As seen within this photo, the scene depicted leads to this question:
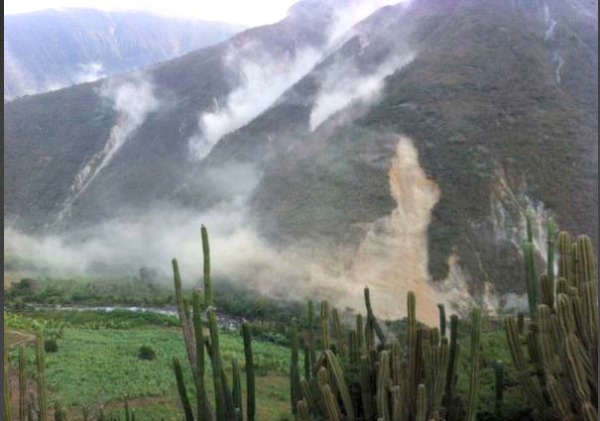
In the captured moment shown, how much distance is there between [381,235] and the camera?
14680 millimetres

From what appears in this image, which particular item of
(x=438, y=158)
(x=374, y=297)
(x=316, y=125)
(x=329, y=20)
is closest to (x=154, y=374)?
(x=374, y=297)

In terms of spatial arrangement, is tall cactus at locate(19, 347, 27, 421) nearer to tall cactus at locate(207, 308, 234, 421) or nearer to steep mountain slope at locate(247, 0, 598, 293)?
tall cactus at locate(207, 308, 234, 421)

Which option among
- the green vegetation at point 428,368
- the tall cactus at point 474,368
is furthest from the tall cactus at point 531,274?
the tall cactus at point 474,368

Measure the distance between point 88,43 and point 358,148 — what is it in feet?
72.3

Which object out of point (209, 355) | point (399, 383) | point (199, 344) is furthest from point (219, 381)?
point (399, 383)

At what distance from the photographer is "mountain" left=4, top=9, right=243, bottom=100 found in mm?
29031

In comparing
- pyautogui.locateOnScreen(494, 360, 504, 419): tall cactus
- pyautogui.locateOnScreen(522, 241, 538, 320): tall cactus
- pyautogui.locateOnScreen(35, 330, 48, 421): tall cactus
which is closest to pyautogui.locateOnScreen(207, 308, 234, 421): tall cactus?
pyautogui.locateOnScreen(35, 330, 48, 421): tall cactus

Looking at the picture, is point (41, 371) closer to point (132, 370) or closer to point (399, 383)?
point (399, 383)

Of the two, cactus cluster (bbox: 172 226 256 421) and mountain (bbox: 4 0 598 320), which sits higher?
mountain (bbox: 4 0 598 320)

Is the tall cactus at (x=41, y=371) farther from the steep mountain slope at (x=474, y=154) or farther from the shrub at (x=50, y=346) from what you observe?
the steep mountain slope at (x=474, y=154)

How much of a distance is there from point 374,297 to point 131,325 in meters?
4.78

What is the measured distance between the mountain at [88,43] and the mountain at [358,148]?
2181 millimetres

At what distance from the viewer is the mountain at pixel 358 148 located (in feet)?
47.0

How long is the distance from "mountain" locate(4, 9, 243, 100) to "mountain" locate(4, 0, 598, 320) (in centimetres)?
218
